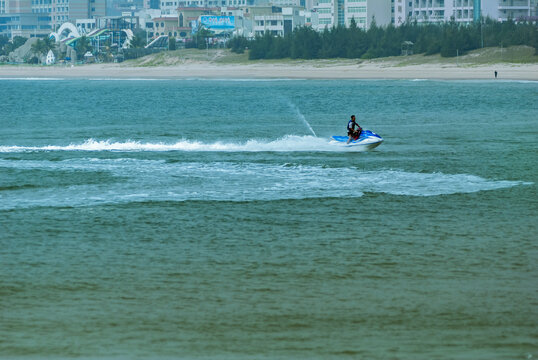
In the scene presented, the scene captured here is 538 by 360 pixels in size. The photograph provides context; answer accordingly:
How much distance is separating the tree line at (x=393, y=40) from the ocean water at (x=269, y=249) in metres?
103

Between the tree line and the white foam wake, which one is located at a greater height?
the tree line

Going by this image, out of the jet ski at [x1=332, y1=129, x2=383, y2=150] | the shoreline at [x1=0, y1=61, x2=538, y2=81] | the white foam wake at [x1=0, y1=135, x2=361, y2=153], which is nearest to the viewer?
the jet ski at [x1=332, y1=129, x2=383, y2=150]

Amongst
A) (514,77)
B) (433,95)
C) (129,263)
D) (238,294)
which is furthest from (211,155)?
(514,77)

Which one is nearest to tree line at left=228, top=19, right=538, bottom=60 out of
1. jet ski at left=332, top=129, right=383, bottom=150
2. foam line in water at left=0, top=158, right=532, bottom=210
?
jet ski at left=332, top=129, right=383, bottom=150

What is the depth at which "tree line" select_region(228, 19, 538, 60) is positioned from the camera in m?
153

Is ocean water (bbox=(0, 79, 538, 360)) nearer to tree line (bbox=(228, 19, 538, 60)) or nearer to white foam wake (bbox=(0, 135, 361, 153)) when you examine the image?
white foam wake (bbox=(0, 135, 361, 153))

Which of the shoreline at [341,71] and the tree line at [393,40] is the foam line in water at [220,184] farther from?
the tree line at [393,40]

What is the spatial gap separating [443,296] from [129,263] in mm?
7874

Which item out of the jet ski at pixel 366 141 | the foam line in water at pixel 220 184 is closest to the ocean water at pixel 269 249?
the foam line in water at pixel 220 184

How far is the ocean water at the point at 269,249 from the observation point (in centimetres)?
1669

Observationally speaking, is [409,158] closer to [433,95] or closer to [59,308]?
[59,308]

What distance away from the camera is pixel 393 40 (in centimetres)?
17475

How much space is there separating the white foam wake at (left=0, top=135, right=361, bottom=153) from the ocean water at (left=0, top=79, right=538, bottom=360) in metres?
0.18

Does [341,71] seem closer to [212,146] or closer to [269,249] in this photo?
[212,146]
